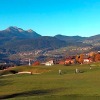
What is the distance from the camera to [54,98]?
94.5 feet

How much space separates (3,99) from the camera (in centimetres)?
3159

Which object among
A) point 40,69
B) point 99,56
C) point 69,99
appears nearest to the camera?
point 69,99

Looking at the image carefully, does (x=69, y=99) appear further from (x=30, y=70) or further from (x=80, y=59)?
(x=80, y=59)

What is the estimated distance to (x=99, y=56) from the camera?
517 ft

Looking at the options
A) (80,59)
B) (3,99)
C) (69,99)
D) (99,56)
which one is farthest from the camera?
(80,59)

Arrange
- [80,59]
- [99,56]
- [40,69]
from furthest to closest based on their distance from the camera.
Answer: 1. [80,59]
2. [99,56]
3. [40,69]

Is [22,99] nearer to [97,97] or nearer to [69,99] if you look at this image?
[69,99]

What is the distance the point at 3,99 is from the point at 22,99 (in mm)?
3405

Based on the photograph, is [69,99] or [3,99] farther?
[3,99]

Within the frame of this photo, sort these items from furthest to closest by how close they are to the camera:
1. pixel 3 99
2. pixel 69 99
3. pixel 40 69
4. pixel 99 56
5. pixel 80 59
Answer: pixel 80 59
pixel 99 56
pixel 40 69
pixel 3 99
pixel 69 99

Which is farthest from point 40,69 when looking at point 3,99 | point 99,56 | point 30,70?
point 99,56

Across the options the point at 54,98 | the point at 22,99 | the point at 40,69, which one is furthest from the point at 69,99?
the point at 40,69

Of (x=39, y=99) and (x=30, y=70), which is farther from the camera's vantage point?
(x=30, y=70)

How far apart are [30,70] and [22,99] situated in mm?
56143
